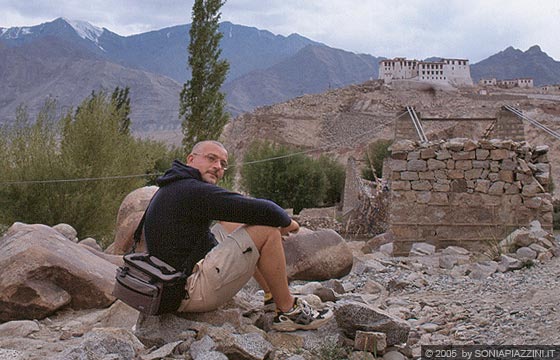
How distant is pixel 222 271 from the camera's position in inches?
145

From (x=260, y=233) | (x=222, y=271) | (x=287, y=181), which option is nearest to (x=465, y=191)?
(x=260, y=233)

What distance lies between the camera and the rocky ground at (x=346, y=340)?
3.49 meters

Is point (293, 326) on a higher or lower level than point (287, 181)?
higher

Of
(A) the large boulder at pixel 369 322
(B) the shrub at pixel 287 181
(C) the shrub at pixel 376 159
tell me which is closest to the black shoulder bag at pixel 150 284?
(A) the large boulder at pixel 369 322

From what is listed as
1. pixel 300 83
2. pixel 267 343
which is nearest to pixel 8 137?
pixel 267 343

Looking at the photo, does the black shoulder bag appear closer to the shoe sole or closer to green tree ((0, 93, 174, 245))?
the shoe sole

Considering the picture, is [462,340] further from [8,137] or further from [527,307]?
[8,137]

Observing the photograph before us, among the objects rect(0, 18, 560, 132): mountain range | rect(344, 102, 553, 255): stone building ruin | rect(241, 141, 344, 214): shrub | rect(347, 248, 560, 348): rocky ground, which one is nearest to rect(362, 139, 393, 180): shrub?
rect(241, 141, 344, 214): shrub

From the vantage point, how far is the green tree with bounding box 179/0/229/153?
16.4 meters

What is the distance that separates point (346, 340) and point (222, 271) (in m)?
0.91

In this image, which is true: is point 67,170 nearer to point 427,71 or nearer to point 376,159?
point 376,159

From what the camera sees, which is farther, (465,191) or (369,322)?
(465,191)

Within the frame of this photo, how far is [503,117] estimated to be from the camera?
448 inches

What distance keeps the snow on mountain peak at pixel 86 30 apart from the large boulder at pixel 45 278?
159378 millimetres
